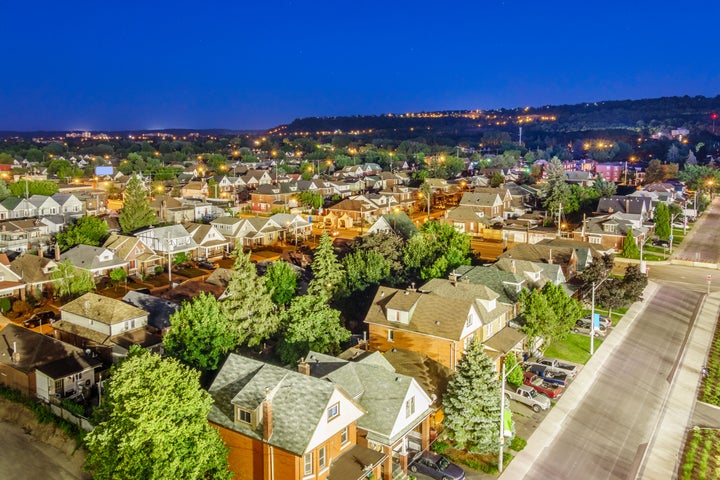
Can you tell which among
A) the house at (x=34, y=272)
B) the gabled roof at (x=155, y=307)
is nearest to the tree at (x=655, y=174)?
the gabled roof at (x=155, y=307)

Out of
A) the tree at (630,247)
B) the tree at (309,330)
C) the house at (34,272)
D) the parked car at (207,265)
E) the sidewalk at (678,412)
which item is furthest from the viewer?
the tree at (630,247)

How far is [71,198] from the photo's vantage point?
305 ft

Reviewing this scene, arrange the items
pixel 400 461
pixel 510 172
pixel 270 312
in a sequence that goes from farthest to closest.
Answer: pixel 510 172 → pixel 270 312 → pixel 400 461

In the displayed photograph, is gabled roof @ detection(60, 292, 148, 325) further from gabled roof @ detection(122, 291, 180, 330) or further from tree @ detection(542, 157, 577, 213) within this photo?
tree @ detection(542, 157, 577, 213)

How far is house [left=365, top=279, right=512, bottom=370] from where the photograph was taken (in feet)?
113

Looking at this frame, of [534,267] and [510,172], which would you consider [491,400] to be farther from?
[510,172]

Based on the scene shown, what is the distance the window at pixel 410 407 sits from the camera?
86.5ft

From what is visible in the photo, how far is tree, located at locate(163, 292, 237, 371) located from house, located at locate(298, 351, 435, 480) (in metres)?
6.87

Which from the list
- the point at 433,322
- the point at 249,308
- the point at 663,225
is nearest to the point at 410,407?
the point at 433,322

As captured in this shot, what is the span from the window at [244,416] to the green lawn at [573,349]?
25883 mm

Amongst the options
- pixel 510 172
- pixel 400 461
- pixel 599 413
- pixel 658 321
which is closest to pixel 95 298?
pixel 400 461

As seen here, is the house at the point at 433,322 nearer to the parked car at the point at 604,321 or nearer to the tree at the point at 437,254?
the tree at the point at 437,254

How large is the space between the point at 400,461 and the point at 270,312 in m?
16.5

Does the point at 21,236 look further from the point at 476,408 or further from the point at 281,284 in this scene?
the point at 476,408
